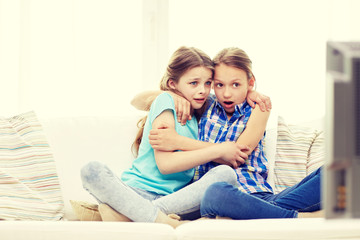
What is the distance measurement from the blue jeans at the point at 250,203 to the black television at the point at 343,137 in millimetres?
835

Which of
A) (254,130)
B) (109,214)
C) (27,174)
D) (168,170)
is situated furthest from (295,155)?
(27,174)

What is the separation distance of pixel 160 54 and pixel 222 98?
3.43ft

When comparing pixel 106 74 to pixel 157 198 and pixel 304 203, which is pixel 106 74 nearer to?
pixel 157 198

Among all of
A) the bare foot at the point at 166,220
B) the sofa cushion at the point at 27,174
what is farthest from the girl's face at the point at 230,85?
the sofa cushion at the point at 27,174

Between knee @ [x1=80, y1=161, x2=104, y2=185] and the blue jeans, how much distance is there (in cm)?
34

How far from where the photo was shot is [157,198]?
1.71 m

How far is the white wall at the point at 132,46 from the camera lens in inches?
104

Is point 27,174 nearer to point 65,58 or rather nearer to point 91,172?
point 91,172

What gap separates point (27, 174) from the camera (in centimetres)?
180

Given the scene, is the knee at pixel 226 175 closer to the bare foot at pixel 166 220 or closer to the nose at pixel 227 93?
the bare foot at pixel 166 220

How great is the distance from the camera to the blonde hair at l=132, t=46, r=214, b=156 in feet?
6.19

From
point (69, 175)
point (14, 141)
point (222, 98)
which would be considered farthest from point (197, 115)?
point (14, 141)

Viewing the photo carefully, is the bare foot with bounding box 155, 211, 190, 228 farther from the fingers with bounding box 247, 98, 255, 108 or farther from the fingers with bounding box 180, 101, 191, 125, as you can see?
the fingers with bounding box 247, 98, 255, 108

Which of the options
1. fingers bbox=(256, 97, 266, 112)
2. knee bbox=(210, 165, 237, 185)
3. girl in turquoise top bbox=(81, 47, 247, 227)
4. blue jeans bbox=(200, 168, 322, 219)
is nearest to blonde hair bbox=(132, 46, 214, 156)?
girl in turquoise top bbox=(81, 47, 247, 227)
